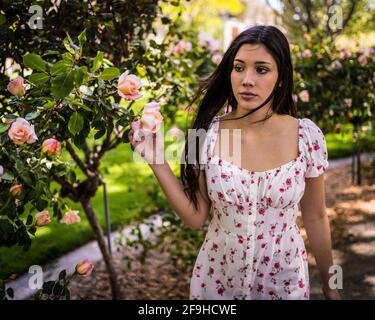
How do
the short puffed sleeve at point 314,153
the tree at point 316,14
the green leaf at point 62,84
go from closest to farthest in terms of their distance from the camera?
the green leaf at point 62,84
the short puffed sleeve at point 314,153
the tree at point 316,14

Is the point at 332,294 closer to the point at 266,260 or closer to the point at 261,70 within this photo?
the point at 266,260

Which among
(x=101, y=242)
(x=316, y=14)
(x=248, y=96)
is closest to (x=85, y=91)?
(x=248, y=96)

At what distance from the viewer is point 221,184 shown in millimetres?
1596

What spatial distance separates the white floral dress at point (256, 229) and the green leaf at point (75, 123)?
524mm

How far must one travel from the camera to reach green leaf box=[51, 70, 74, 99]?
45.1 inches

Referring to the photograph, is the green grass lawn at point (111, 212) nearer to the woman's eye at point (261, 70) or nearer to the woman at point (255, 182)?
the woman at point (255, 182)

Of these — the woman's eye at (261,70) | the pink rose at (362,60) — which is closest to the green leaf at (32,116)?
the woman's eye at (261,70)

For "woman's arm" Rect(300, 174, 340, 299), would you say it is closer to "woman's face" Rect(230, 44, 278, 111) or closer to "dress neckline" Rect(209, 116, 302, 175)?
"dress neckline" Rect(209, 116, 302, 175)

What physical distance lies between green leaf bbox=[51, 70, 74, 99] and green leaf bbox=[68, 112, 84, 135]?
0.43ft

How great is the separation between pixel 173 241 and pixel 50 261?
0.93 metres

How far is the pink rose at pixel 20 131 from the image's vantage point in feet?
4.05
